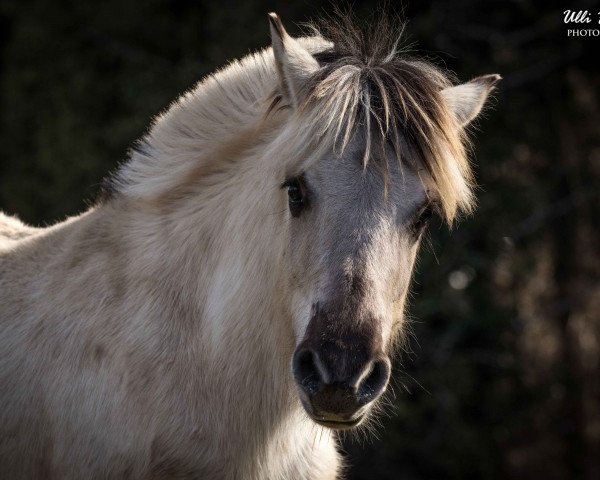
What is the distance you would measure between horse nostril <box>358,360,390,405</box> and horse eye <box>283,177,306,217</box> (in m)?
0.66

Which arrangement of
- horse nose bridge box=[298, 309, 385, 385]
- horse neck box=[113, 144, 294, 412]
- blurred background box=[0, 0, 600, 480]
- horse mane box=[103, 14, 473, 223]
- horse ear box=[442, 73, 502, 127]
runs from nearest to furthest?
horse nose bridge box=[298, 309, 385, 385] → horse mane box=[103, 14, 473, 223] → horse neck box=[113, 144, 294, 412] → horse ear box=[442, 73, 502, 127] → blurred background box=[0, 0, 600, 480]

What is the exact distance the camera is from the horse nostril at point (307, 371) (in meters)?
2.57

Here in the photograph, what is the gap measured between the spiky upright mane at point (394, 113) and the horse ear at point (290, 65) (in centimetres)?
6

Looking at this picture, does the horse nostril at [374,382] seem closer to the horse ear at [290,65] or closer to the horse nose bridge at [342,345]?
the horse nose bridge at [342,345]

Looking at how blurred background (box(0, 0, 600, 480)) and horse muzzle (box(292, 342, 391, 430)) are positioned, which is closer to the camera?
horse muzzle (box(292, 342, 391, 430))

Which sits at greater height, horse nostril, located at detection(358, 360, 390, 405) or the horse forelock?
the horse forelock

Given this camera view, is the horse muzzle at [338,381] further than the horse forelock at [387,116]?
No

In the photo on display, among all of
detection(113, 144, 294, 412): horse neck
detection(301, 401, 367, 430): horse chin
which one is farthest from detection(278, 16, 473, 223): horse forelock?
detection(301, 401, 367, 430): horse chin

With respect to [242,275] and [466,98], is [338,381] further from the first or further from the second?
[466,98]

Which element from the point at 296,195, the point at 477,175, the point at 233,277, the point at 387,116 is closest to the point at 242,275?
the point at 233,277

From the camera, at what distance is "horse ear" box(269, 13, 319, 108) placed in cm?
295

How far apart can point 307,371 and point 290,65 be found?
117cm

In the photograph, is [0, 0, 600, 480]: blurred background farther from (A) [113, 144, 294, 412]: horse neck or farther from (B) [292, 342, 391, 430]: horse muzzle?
(B) [292, 342, 391, 430]: horse muzzle

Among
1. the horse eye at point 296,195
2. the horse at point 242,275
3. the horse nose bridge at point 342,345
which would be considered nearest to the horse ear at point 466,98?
the horse at point 242,275
